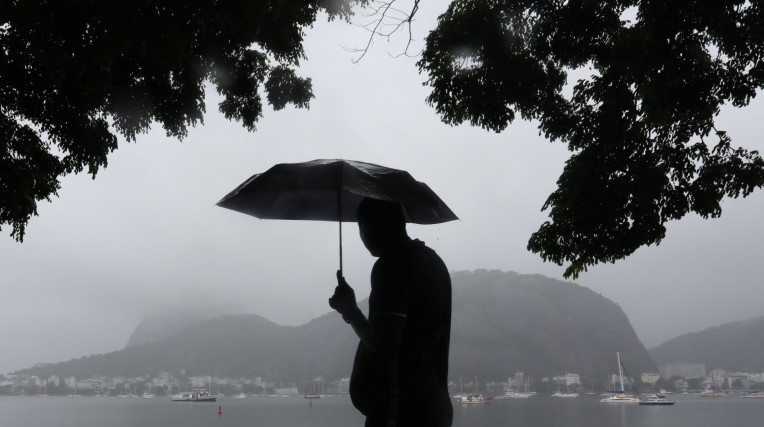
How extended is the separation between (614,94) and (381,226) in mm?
4191

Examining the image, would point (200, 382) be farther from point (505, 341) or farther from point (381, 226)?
point (381, 226)

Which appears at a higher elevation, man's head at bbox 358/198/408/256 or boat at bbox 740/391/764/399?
man's head at bbox 358/198/408/256

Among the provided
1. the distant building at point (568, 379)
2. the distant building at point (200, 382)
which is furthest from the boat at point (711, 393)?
the distant building at point (200, 382)

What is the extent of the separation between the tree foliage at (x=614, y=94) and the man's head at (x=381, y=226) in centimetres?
357

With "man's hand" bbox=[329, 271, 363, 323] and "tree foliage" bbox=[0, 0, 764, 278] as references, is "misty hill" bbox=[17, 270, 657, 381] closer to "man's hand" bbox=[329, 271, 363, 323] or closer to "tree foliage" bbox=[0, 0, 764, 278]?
"tree foliage" bbox=[0, 0, 764, 278]

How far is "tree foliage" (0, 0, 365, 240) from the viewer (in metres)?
4.82

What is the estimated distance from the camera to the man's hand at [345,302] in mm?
2895

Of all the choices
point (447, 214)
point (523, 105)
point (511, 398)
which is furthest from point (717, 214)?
point (511, 398)

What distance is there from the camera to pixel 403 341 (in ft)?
9.06

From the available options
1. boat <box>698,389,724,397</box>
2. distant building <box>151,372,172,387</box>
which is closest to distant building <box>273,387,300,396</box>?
Result: distant building <box>151,372,172,387</box>

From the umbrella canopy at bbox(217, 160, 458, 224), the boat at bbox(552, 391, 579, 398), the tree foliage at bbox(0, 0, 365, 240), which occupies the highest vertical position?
the tree foliage at bbox(0, 0, 365, 240)

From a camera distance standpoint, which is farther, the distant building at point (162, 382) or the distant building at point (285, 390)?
the distant building at point (162, 382)

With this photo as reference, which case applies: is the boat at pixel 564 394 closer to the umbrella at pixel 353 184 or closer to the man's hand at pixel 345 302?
the umbrella at pixel 353 184

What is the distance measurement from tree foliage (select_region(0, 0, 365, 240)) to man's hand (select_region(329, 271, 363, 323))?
9.12 feet
